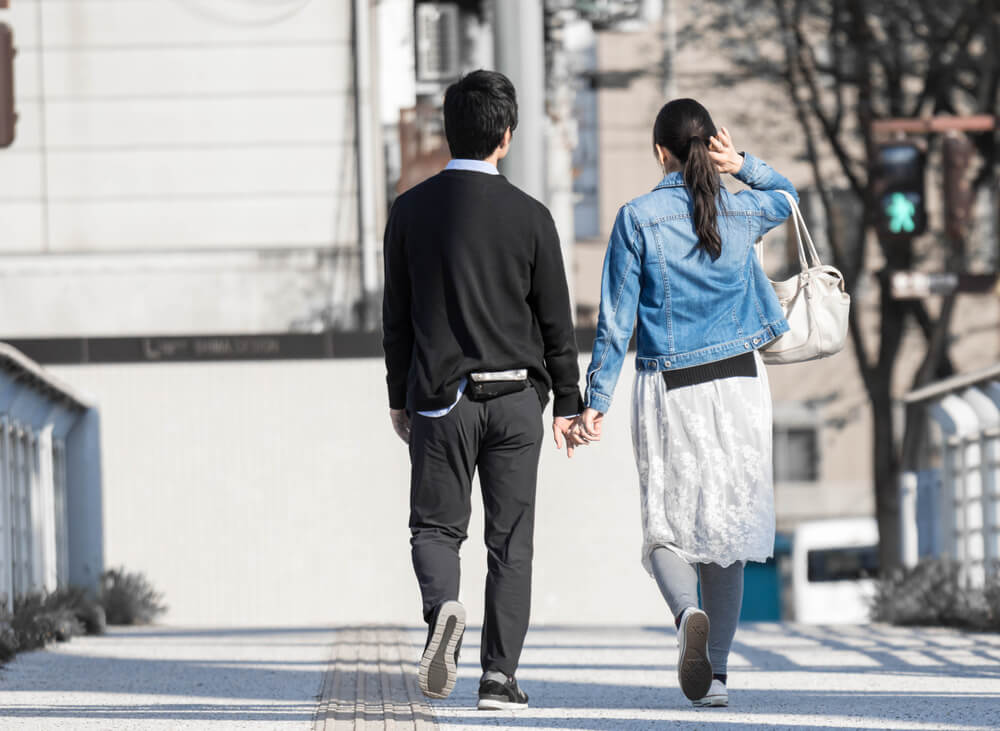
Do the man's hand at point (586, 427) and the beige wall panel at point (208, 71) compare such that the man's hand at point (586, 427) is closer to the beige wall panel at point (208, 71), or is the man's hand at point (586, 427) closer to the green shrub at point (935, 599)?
the green shrub at point (935, 599)

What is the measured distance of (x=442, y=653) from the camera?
4.75 meters

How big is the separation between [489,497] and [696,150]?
1098 millimetres

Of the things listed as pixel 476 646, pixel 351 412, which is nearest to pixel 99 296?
pixel 351 412

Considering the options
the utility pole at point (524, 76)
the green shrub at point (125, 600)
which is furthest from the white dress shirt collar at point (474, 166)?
the green shrub at point (125, 600)

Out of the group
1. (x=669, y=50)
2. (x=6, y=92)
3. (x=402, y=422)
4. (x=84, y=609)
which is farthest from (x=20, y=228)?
(x=669, y=50)

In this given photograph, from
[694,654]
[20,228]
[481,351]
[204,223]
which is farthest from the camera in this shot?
[204,223]

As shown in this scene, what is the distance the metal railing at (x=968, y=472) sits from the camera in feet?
31.6

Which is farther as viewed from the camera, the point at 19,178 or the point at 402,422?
the point at 19,178

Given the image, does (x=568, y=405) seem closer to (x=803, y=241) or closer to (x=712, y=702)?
(x=712, y=702)

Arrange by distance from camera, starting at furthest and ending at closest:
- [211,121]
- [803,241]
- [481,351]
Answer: [211,121], [803,241], [481,351]

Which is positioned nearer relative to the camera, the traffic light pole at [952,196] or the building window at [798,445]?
the traffic light pole at [952,196]

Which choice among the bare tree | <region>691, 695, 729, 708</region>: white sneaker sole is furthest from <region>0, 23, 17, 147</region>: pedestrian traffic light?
the bare tree

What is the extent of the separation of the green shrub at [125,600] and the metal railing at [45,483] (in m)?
0.12

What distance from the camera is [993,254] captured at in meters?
23.4
